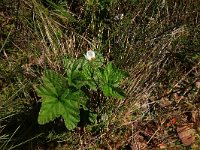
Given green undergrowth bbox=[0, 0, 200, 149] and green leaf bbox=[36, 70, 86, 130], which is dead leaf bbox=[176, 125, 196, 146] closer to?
green undergrowth bbox=[0, 0, 200, 149]

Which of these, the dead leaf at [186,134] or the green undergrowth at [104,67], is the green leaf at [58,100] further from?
the dead leaf at [186,134]

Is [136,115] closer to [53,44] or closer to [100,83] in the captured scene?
[100,83]

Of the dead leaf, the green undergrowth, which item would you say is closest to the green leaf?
the green undergrowth

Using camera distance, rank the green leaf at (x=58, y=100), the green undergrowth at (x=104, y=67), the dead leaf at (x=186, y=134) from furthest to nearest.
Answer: the dead leaf at (x=186, y=134), the green undergrowth at (x=104, y=67), the green leaf at (x=58, y=100)

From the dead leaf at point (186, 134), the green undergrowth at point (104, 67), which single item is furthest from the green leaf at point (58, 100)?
the dead leaf at point (186, 134)

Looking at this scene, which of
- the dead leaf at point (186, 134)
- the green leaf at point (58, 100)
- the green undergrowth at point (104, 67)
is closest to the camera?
the green leaf at point (58, 100)

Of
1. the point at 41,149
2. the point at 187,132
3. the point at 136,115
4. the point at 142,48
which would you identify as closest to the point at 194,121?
the point at 187,132
